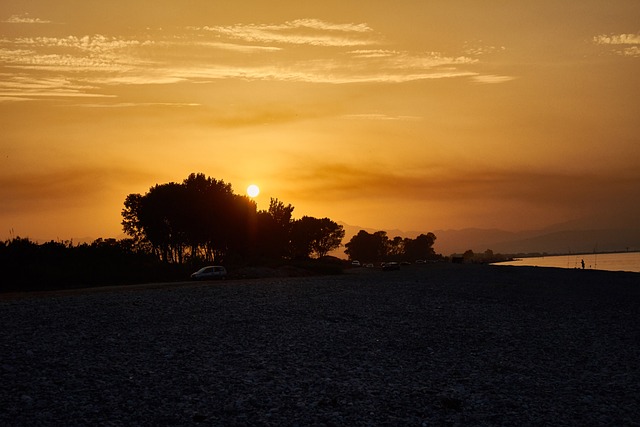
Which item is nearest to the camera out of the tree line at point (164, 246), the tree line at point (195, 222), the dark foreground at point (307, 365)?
the dark foreground at point (307, 365)

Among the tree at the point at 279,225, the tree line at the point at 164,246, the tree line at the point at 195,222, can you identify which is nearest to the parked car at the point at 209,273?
the tree line at the point at 164,246

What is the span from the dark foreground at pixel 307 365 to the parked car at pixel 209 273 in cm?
3329

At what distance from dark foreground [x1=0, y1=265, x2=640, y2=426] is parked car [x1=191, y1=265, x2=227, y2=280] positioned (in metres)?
33.3

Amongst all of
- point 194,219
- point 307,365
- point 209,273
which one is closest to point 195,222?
point 194,219

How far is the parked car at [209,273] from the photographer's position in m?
73.4

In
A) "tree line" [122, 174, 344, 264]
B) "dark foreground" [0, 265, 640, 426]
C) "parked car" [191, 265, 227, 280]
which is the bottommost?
"dark foreground" [0, 265, 640, 426]

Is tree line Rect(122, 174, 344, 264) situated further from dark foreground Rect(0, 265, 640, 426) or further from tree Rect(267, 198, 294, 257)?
dark foreground Rect(0, 265, 640, 426)

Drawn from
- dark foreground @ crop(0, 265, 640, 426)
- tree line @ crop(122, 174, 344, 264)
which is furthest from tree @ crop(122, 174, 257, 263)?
dark foreground @ crop(0, 265, 640, 426)

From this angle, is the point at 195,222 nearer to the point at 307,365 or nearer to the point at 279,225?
the point at 279,225

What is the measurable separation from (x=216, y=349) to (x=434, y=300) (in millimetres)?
25987

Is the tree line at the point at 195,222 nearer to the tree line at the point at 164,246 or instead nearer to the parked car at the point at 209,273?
the tree line at the point at 164,246

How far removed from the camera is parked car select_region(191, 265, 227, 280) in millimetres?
73375

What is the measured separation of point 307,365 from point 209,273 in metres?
53.6

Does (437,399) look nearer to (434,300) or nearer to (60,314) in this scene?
(60,314)
